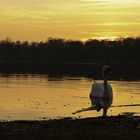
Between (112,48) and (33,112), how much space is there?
489 ft

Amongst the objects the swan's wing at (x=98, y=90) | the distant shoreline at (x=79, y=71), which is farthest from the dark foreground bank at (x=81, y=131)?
the distant shoreline at (x=79, y=71)

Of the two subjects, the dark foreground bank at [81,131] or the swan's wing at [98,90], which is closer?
the dark foreground bank at [81,131]

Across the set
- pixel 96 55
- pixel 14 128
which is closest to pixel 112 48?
pixel 96 55

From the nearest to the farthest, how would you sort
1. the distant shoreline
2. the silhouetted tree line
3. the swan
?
the swan
the distant shoreline
the silhouetted tree line

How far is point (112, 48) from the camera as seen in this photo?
173m

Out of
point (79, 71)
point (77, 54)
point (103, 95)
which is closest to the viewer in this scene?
point (103, 95)

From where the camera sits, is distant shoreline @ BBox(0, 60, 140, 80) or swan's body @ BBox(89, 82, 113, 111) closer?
swan's body @ BBox(89, 82, 113, 111)

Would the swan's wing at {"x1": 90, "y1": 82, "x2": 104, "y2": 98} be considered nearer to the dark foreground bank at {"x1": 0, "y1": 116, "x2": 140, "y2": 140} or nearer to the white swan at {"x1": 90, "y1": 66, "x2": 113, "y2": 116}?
the white swan at {"x1": 90, "y1": 66, "x2": 113, "y2": 116}

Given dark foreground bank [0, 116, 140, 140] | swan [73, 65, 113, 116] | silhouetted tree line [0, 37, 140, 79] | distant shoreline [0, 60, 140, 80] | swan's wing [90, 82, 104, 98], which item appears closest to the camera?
dark foreground bank [0, 116, 140, 140]

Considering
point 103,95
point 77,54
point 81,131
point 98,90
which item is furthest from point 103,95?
point 77,54

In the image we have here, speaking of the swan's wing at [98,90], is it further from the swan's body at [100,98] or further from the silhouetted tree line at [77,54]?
the silhouetted tree line at [77,54]

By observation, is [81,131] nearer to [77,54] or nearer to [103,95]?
[103,95]

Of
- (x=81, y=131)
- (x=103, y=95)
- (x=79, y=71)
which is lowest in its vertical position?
(x=79, y=71)

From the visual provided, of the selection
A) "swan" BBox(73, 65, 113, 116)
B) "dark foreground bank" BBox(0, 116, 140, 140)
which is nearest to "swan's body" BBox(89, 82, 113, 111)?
"swan" BBox(73, 65, 113, 116)
